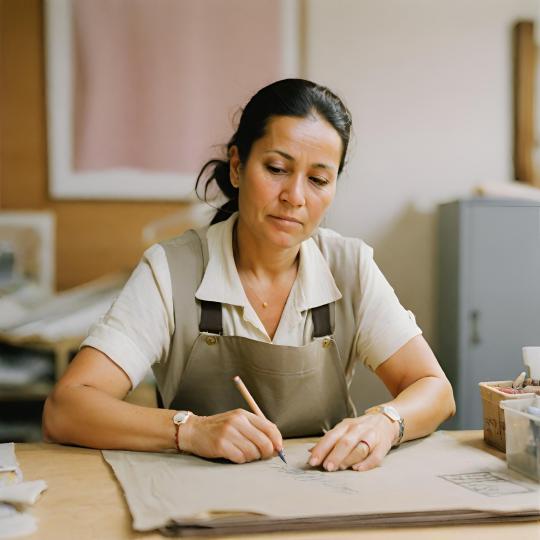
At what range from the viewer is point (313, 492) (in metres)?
0.98

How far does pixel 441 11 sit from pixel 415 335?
2395 mm

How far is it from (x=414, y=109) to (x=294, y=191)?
7.06ft

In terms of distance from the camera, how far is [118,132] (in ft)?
10.8

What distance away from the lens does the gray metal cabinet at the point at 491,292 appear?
2990 mm

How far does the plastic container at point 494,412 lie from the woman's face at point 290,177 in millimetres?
488

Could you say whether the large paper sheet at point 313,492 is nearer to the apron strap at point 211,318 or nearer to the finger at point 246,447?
the finger at point 246,447

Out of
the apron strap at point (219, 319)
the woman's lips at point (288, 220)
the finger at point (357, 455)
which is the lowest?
the finger at point (357, 455)

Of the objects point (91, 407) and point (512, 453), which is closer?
point (512, 453)

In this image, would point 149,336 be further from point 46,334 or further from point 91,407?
point 46,334

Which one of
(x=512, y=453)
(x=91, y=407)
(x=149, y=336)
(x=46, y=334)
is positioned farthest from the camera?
(x=46, y=334)

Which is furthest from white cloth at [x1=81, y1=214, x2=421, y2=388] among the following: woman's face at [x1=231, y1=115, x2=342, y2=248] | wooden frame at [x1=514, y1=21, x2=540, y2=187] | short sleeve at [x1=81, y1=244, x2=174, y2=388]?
wooden frame at [x1=514, y1=21, x2=540, y2=187]

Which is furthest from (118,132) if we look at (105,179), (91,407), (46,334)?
(91,407)

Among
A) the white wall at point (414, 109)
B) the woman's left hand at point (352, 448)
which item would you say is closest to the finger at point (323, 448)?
the woman's left hand at point (352, 448)

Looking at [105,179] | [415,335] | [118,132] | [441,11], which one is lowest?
[415,335]
